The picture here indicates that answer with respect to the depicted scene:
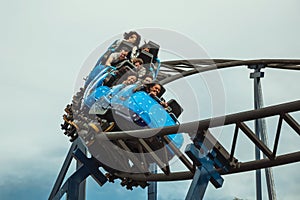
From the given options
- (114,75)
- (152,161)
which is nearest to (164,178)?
(152,161)

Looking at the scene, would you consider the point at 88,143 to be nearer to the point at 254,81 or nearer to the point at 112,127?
the point at 112,127

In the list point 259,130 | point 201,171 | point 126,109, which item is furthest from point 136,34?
point 201,171

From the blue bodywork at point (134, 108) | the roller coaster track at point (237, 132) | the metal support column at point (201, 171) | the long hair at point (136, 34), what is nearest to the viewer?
the roller coaster track at point (237, 132)

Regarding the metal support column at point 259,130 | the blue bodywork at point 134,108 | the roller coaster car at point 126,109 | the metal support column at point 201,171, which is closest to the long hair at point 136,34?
the roller coaster car at point 126,109

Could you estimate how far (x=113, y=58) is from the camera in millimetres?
5621

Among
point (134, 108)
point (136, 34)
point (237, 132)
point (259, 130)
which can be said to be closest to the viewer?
point (237, 132)

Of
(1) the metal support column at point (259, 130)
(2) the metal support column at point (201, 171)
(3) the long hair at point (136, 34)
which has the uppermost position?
(3) the long hair at point (136, 34)

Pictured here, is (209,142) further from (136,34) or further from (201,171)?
(136,34)

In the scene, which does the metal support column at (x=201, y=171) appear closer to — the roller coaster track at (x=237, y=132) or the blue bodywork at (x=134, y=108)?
the roller coaster track at (x=237, y=132)

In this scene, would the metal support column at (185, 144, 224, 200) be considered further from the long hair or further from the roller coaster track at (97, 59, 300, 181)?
the long hair

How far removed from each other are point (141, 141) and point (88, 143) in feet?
2.22

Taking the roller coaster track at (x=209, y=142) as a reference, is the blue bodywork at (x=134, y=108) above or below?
above

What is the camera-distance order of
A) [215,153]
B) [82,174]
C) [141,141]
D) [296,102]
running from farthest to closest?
[82,174]
[141,141]
[215,153]
[296,102]

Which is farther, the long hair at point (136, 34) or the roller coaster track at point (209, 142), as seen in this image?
the long hair at point (136, 34)
